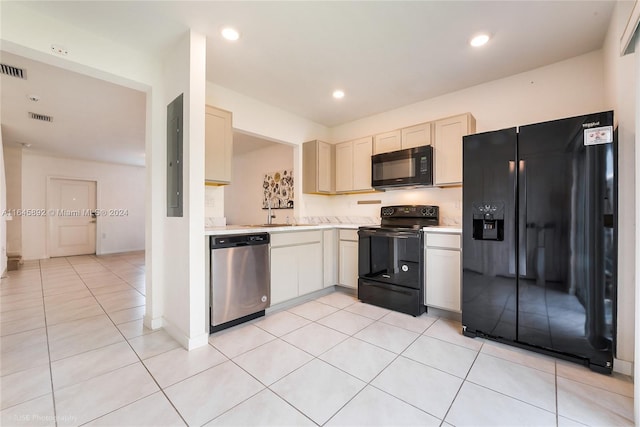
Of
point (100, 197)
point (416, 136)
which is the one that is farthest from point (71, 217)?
point (416, 136)

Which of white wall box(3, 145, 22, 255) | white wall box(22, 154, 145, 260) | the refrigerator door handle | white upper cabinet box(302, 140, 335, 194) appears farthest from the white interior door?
the refrigerator door handle

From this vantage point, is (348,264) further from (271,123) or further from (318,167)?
(271,123)

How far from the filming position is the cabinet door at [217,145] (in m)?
2.62

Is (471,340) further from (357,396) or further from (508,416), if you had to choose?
(357,396)

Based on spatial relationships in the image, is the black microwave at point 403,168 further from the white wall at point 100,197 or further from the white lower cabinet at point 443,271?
the white wall at point 100,197

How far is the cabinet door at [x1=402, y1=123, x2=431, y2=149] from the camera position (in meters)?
3.00

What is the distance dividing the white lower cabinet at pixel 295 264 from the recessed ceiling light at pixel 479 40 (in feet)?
7.81

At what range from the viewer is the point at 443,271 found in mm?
2578

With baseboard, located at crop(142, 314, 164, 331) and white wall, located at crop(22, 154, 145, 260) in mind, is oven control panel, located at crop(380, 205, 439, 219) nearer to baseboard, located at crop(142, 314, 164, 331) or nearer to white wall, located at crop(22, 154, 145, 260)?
baseboard, located at crop(142, 314, 164, 331)

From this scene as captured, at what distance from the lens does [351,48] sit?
231cm

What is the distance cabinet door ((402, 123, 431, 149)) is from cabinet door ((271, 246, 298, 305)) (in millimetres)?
1843

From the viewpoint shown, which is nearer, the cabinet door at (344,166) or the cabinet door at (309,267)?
the cabinet door at (309,267)

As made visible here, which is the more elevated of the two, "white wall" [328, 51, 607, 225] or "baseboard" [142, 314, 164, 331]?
"white wall" [328, 51, 607, 225]

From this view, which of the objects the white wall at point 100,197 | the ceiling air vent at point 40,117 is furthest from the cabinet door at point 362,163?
the white wall at point 100,197
